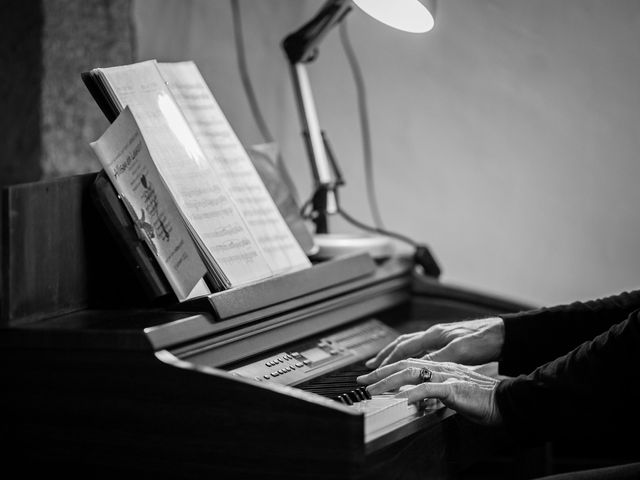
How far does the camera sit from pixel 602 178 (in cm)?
296

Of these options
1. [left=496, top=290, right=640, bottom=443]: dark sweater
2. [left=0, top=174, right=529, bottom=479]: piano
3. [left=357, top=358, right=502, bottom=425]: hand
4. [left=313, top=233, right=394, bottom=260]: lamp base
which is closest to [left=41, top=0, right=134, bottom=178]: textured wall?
[left=313, top=233, right=394, bottom=260]: lamp base

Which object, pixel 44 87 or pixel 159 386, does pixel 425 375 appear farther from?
pixel 44 87

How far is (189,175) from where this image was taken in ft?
5.47

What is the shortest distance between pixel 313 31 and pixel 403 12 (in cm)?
40

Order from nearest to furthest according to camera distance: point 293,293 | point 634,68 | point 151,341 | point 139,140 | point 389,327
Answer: point 151,341, point 139,140, point 293,293, point 389,327, point 634,68

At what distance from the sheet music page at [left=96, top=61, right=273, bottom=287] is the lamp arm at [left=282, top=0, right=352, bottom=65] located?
535 mm

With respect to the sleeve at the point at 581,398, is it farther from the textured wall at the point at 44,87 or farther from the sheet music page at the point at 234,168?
the textured wall at the point at 44,87

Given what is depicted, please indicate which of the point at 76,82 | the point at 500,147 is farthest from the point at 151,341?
the point at 500,147

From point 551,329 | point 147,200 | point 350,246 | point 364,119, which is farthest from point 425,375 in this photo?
point 364,119

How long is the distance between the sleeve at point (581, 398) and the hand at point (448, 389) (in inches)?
0.9

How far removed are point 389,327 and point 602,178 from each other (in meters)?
1.14

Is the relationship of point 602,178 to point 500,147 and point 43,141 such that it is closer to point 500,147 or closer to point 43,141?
point 500,147

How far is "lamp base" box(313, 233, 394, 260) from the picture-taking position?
2123mm

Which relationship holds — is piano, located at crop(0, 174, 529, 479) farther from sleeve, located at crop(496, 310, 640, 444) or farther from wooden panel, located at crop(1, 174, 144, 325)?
sleeve, located at crop(496, 310, 640, 444)
